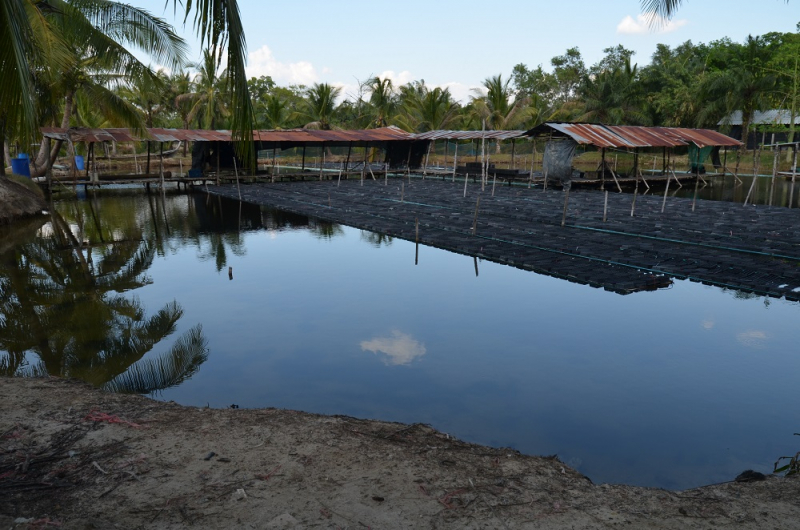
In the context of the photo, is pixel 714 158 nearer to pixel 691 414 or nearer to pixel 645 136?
pixel 645 136

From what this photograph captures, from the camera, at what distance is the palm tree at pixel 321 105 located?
3719 centimetres

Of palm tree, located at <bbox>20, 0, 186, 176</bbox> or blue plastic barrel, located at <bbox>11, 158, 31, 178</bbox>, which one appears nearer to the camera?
palm tree, located at <bbox>20, 0, 186, 176</bbox>

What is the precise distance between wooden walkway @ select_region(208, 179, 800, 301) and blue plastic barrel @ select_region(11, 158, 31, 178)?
26.3 ft

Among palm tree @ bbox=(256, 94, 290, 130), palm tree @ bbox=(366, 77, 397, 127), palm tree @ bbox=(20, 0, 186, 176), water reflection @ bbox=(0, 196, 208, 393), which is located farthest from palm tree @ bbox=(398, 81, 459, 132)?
water reflection @ bbox=(0, 196, 208, 393)

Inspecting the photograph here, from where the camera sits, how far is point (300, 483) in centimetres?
420

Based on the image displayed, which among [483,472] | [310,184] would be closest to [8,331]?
[483,472]

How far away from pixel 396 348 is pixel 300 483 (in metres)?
3.61

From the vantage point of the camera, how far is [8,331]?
8289 millimetres

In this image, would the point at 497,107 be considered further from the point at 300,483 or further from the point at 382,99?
the point at 300,483

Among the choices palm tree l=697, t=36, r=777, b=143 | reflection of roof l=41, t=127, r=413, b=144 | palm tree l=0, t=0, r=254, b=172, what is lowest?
palm tree l=0, t=0, r=254, b=172

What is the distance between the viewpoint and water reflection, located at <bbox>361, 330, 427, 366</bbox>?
7398 mm

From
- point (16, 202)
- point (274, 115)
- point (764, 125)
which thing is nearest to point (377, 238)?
point (16, 202)

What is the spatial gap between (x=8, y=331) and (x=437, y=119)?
31400 mm

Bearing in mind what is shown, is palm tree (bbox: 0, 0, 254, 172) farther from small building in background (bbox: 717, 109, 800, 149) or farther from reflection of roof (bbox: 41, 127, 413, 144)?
small building in background (bbox: 717, 109, 800, 149)
